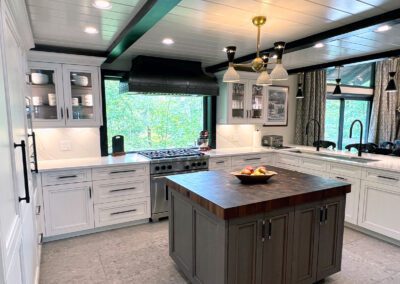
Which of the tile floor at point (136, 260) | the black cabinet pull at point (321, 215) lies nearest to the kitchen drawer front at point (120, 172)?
the tile floor at point (136, 260)

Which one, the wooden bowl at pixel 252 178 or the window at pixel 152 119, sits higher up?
the window at pixel 152 119

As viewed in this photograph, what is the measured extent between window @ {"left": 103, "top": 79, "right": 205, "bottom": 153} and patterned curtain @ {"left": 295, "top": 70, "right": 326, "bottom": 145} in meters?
2.23

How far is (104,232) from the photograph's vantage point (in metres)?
3.47

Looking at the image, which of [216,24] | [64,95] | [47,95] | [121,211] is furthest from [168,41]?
[121,211]

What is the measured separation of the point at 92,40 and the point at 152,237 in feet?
8.21

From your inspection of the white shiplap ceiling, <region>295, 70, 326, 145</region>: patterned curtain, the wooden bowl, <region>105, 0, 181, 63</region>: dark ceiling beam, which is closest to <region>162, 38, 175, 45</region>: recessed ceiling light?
the white shiplap ceiling

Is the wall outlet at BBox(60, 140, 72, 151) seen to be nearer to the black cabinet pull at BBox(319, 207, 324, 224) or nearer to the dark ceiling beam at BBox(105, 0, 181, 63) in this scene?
the dark ceiling beam at BBox(105, 0, 181, 63)

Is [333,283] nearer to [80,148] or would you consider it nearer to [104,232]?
[104,232]

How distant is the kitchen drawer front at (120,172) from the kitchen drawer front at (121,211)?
36cm

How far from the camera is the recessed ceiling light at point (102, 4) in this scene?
1980 mm

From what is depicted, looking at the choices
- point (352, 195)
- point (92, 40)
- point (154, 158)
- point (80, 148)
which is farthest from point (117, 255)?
point (352, 195)

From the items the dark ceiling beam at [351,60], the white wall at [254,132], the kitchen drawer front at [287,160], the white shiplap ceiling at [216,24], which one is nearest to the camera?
the white shiplap ceiling at [216,24]

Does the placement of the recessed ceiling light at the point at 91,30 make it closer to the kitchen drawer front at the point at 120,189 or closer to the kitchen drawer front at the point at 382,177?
the kitchen drawer front at the point at 120,189

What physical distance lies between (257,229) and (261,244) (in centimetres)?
13
